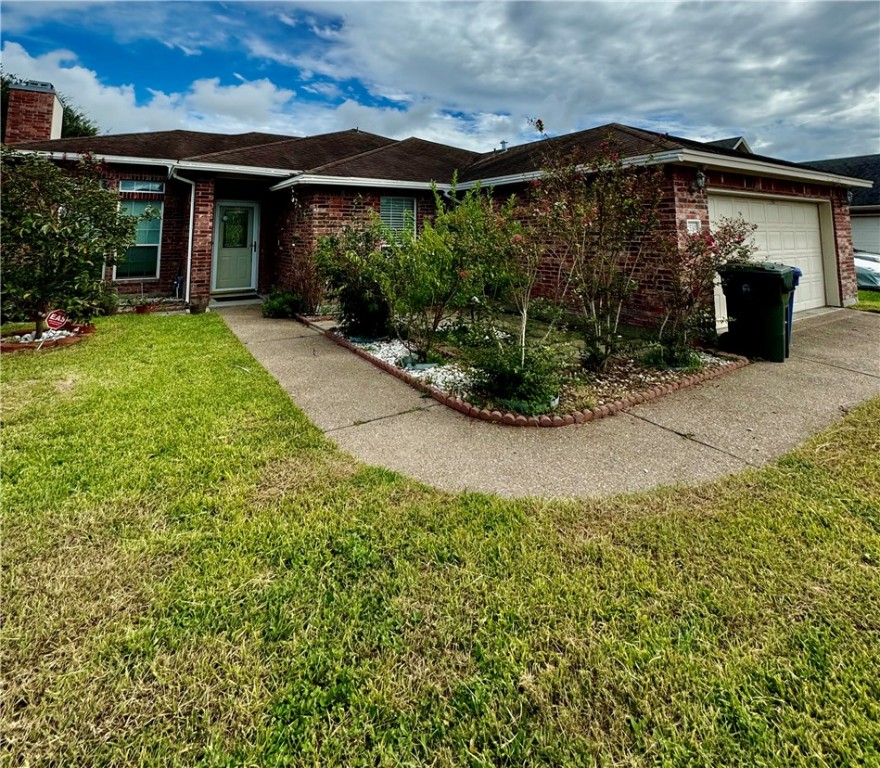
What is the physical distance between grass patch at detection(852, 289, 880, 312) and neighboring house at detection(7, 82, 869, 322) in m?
0.43

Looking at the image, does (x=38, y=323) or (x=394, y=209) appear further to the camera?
(x=394, y=209)

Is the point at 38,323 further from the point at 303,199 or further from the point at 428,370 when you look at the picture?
the point at 428,370

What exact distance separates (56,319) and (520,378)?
7290mm

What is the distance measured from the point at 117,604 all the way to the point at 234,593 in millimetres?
525

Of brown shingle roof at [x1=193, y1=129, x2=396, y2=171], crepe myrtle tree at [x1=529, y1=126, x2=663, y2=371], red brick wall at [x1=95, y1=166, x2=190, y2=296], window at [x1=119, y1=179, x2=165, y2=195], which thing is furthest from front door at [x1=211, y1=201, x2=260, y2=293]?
crepe myrtle tree at [x1=529, y1=126, x2=663, y2=371]

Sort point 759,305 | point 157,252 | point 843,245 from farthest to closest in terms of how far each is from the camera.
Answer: point 157,252
point 843,245
point 759,305

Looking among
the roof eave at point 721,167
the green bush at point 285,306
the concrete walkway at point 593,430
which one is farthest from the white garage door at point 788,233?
the green bush at point 285,306

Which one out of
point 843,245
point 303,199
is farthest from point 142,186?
point 843,245

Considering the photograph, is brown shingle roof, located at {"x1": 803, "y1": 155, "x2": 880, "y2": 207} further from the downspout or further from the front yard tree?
the front yard tree

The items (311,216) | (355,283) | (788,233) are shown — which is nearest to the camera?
(355,283)

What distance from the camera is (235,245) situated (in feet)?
39.5

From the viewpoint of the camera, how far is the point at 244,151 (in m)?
11.1

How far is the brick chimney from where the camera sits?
11477mm

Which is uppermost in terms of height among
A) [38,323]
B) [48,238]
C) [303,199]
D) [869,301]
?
[303,199]
